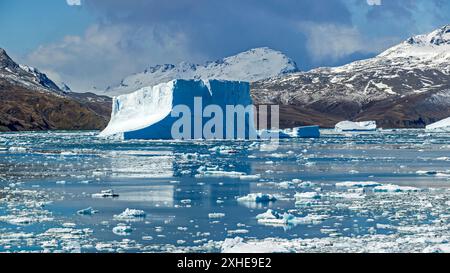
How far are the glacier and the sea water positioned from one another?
18.3 meters

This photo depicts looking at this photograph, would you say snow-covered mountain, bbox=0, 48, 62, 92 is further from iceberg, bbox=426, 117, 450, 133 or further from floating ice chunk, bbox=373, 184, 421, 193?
floating ice chunk, bbox=373, 184, 421, 193

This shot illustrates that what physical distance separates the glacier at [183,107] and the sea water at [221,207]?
60.1 ft

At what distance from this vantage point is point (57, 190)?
2223cm

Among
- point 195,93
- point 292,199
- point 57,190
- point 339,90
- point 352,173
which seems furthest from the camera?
point 339,90

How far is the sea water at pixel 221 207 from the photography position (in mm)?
13258

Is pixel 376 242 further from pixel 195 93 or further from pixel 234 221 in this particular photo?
pixel 195 93

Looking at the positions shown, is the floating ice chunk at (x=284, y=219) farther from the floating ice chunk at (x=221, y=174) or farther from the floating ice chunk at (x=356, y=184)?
the floating ice chunk at (x=221, y=174)

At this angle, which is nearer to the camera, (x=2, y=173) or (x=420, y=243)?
(x=420, y=243)

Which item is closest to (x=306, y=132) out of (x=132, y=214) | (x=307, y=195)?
(x=307, y=195)

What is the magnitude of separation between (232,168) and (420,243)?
59.2ft

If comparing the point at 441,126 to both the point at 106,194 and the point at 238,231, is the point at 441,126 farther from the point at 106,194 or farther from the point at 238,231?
the point at 238,231

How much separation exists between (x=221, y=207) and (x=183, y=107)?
3259 centimetres
